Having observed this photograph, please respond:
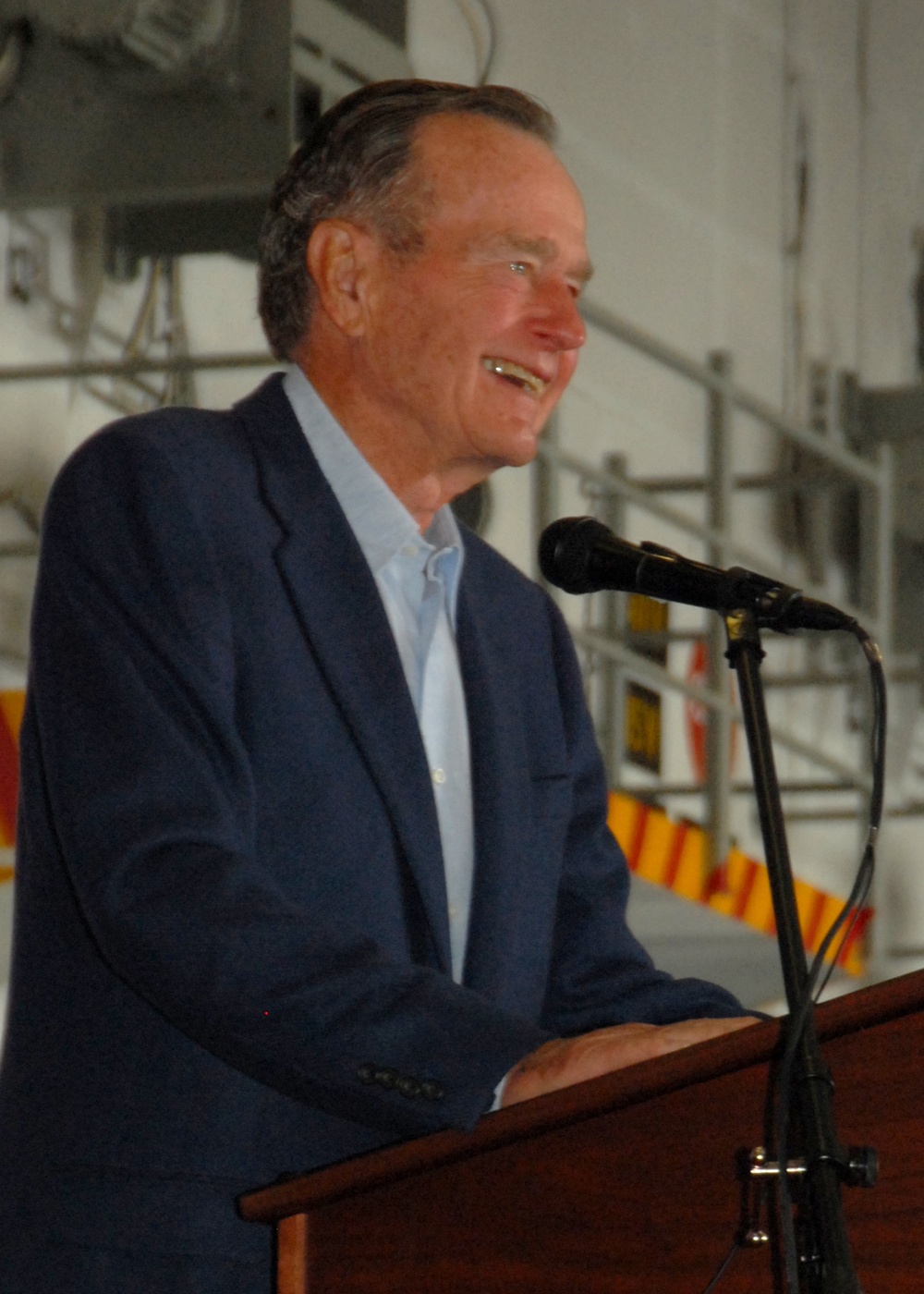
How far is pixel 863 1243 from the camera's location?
45.5 inches

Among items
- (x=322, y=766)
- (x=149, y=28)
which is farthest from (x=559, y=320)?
(x=149, y=28)

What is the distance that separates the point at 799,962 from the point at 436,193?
96 centimetres

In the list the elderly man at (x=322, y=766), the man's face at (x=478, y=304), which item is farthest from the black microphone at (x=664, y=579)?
the man's face at (x=478, y=304)

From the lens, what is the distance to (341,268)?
6.38 ft

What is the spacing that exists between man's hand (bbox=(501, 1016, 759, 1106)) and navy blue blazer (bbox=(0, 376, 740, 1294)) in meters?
0.02

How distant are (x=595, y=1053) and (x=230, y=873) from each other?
0.92ft

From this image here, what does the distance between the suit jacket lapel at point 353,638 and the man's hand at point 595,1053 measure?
0.23 m

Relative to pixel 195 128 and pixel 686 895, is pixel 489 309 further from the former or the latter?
pixel 686 895

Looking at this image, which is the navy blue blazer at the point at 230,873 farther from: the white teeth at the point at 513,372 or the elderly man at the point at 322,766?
the white teeth at the point at 513,372

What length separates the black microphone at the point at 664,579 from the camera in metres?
1.37

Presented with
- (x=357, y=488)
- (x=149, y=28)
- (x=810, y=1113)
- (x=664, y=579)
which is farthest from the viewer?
(x=149, y=28)

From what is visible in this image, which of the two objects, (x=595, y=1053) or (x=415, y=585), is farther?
(x=415, y=585)

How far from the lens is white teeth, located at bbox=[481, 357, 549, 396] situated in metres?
1.86

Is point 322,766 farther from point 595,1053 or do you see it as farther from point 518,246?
→ point 518,246
